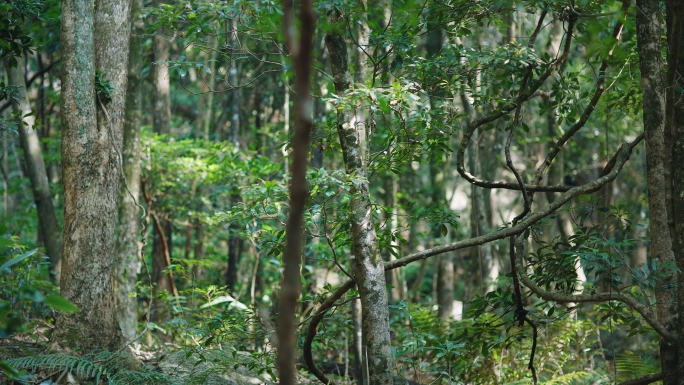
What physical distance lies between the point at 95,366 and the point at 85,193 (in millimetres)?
1442

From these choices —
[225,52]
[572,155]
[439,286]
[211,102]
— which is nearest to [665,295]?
[225,52]

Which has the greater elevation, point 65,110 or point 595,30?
point 65,110

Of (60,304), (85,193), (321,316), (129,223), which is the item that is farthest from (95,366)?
(129,223)

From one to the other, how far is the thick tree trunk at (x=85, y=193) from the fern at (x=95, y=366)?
0.25 meters

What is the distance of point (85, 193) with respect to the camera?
5.29 meters

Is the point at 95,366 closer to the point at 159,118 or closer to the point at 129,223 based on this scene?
the point at 129,223

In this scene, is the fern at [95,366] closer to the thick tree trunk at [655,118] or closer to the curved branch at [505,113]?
the curved branch at [505,113]

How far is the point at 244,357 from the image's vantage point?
614 cm

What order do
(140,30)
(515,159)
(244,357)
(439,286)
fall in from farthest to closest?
1. (515,159)
2. (439,286)
3. (140,30)
4. (244,357)

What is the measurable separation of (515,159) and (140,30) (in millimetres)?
14659

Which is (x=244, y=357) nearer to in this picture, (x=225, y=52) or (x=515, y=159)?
(x=225, y=52)

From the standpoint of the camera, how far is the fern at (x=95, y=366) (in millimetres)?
4660

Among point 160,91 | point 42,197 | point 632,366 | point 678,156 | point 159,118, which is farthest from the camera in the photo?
point 159,118

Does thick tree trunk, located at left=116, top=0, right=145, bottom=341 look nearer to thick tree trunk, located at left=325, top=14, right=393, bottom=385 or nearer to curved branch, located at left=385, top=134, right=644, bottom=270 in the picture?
thick tree trunk, located at left=325, top=14, right=393, bottom=385
